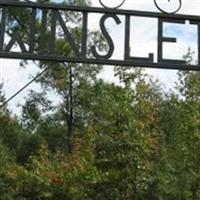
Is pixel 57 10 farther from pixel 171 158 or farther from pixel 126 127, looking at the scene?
pixel 171 158

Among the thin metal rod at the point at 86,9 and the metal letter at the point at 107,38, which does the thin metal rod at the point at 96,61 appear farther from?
the thin metal rod at the point at 86,9

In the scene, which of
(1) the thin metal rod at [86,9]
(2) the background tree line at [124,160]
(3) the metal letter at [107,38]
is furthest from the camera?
(2) the background tree line at [124,160]

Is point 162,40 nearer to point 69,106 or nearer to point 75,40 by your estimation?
point 75,40

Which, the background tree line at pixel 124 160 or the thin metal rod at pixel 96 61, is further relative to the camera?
the background tree line at pixel 124 160

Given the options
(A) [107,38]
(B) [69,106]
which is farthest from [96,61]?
(B) [69,106]

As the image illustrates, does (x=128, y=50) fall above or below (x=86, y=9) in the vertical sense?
below

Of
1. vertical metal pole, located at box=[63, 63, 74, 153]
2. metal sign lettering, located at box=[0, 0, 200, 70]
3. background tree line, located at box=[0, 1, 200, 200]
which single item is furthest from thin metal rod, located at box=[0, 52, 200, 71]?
vertical metal pole, located at box=[63, 63, 74, 153]

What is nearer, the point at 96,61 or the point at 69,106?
the point at 96,61

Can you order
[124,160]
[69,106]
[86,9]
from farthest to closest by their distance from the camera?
[69,106], [124,160], [86,9]

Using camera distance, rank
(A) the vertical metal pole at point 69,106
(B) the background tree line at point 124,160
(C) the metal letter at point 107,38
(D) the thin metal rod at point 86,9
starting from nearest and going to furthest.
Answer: (C) the metal letter at point 107,38, (D) the thin metal rod at point 86,9, (B) the background tree line at point 124,160, (A) the vertical metal pole at point 69,106

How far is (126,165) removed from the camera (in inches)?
673

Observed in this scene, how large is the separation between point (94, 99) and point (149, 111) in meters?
7.80

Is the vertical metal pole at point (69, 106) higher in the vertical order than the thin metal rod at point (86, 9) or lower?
higher

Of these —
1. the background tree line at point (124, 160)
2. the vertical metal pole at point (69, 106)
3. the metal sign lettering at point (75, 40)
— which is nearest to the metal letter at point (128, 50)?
the metal sign lettering at point (75, 40)
